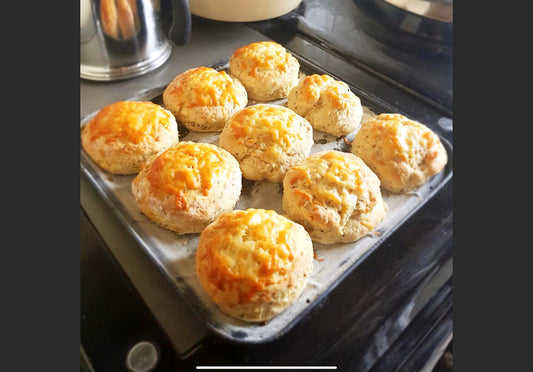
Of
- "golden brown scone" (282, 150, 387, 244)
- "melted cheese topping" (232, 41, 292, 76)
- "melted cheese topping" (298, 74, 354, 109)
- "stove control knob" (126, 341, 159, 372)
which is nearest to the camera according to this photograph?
"stove control knob" (126, 341, 159, 372)

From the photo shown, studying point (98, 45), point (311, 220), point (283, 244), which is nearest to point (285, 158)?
point (311, 220)

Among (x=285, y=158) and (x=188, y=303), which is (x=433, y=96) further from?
(x=188, y=303)

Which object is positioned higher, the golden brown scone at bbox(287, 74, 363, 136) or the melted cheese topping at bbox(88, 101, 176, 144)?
the golden brown scone at bbox(287, 74, 363, 136)

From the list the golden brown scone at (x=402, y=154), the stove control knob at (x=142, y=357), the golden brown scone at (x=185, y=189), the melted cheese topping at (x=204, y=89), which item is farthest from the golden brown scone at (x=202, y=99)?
the stove control knob at (x=142, y=357)

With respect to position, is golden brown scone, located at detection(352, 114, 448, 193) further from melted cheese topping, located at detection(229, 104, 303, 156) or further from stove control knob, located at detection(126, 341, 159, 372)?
stove control knob, located at detection(126, 341, 159, 372)

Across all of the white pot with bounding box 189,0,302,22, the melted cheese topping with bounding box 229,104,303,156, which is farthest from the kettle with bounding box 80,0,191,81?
the melted cheese topping with bounding box 229,104,303,156

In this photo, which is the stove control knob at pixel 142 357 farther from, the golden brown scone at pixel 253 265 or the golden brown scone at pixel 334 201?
the golden brown scone at pixel 334 201

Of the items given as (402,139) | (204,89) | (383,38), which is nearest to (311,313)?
(402,139)
